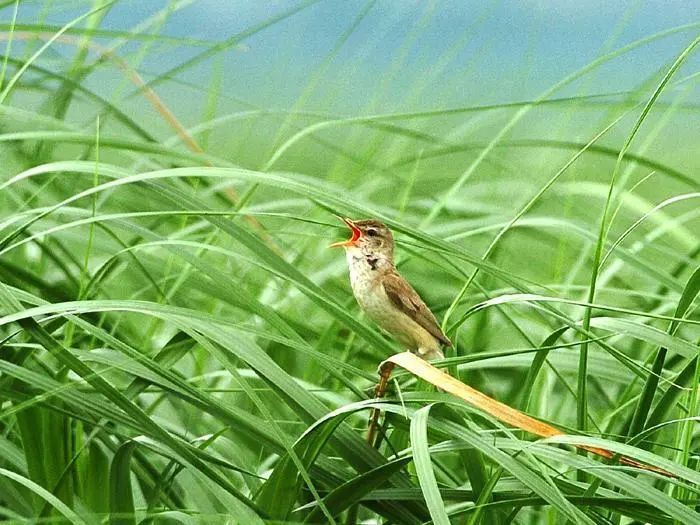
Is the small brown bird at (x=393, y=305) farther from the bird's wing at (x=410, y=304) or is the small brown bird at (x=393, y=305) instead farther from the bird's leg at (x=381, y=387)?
the bird's leg at (x=381, y=387)

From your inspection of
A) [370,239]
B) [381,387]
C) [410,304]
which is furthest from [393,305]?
[381,387]

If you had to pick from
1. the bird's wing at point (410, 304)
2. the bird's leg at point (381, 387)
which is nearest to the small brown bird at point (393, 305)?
the bird's wing at point (410, 304)

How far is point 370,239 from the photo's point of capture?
3.10 metres

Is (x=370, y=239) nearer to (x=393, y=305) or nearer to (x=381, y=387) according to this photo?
(x=393, y=305)

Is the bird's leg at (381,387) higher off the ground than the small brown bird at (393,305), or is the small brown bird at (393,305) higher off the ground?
the small brown bird at (393,305)

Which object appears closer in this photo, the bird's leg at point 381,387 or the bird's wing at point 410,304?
the bird's leg at point 381,387

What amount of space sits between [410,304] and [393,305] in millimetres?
44

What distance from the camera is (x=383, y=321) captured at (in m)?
2.92

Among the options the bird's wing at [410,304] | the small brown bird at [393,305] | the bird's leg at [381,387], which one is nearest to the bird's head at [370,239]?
the small brown bird at [393,305]

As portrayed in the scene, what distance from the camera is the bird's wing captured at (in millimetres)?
2879

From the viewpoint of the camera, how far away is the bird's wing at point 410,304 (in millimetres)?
2879

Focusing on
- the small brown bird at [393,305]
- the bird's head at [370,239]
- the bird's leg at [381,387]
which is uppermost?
the bird's head at [370,239]

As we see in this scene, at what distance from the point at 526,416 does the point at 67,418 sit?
996 mm

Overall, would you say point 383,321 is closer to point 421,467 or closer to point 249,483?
point 249,483
